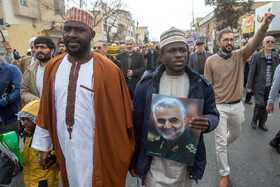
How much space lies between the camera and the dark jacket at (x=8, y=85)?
3029 mm

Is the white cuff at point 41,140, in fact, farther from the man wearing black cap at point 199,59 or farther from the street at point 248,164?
the man wearing black cap at point 199,59

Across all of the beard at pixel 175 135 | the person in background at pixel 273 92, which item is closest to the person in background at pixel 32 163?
the beard at pixel 175 135

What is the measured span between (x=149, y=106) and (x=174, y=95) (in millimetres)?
258

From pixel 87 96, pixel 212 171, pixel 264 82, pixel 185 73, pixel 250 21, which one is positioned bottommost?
pixel 212 171

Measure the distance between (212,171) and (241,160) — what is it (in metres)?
0.70

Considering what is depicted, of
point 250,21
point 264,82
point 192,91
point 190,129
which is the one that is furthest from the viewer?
point 250,21

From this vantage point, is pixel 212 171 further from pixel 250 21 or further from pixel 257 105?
pixel 250 21

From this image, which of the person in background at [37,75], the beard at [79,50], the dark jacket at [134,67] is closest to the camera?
the beard at [79,50]

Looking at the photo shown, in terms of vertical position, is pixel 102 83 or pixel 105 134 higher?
pixel 102 83

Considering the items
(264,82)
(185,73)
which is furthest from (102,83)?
(264,82)

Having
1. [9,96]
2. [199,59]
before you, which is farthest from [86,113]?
[199,59]

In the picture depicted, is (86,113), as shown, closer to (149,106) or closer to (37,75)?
(149,106)

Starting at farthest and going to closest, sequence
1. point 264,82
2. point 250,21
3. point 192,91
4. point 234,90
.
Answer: point 250,21, point 264,82, point 234,90, point 192,91

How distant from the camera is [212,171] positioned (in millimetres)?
3330
